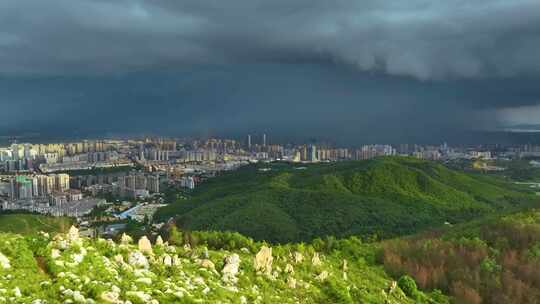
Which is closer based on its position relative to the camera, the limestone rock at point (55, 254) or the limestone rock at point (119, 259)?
the limestone rock at point (55, 254)

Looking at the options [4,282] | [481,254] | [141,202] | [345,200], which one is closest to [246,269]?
[4,282]

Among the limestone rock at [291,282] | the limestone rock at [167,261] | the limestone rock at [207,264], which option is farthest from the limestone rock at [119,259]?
the limestone rock at [291,282]

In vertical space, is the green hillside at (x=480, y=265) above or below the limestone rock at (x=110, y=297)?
below

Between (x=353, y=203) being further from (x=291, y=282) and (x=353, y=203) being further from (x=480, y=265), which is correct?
(x=291, y=282)

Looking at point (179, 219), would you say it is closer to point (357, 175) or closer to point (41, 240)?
point (357, 175)

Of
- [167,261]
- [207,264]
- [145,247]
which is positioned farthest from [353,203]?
[167,261]

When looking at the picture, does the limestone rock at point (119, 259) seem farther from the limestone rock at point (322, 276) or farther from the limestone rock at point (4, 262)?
the limestone rock at point (322, 276)
